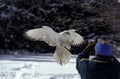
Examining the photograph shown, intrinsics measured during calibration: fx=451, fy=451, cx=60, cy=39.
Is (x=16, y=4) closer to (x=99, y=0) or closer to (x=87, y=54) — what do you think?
(x=99, y=0)

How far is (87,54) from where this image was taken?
4066 mm

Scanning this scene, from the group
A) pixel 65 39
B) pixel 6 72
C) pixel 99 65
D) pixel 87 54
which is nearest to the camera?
pixel 99 65

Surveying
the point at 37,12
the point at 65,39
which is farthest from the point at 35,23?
the point at 65,39

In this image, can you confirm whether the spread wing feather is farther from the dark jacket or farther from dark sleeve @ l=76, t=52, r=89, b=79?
the dark jacket

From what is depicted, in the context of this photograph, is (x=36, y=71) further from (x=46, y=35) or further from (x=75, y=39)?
(x=46, y=35)

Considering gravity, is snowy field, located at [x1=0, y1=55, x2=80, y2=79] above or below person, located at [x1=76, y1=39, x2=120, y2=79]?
below

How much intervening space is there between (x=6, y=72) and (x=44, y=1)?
7053 millimetres

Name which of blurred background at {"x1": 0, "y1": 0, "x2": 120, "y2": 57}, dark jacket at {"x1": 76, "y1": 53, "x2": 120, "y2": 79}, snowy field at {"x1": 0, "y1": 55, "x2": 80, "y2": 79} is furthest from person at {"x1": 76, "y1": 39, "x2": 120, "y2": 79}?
blurred background at {"x1": 0, "y1": 0, "x2": 120, "y2": 57}

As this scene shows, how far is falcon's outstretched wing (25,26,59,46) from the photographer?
177 inches

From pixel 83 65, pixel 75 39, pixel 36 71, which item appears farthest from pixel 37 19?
pixel 83 65

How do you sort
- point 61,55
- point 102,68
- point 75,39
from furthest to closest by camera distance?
point 75,39
point 61,55
point 102,68

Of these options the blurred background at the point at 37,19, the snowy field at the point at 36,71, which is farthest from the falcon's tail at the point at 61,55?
the blurred background at the point at 37,19

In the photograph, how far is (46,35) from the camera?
178 inches

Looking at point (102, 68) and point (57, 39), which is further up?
point (102, 68)
